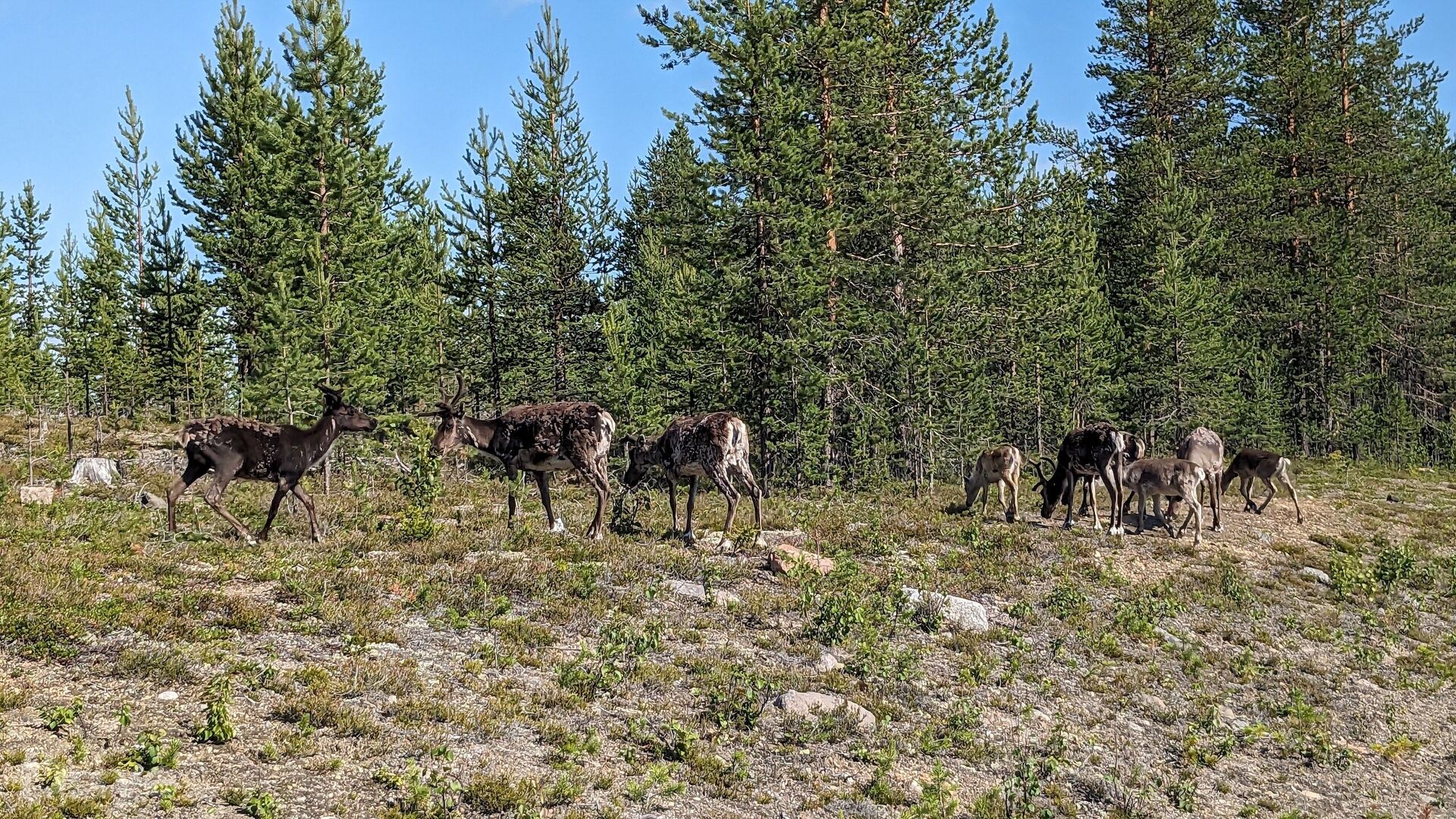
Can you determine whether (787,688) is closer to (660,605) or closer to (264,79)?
(660,605)

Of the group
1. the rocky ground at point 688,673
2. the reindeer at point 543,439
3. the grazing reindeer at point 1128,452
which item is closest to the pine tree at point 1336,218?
the grazing reindeer at point 1128,452

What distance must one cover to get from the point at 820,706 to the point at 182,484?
1082 centimetres

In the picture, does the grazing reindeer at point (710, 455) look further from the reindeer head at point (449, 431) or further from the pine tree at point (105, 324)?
the pine tree at point (105, 324)

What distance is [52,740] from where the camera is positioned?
6625 millimetres

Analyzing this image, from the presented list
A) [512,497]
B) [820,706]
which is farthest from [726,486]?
[820,706]

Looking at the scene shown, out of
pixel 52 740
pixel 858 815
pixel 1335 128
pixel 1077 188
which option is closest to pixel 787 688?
pixel 858 815

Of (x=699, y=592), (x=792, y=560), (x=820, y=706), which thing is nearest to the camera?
(x=820, y=706)

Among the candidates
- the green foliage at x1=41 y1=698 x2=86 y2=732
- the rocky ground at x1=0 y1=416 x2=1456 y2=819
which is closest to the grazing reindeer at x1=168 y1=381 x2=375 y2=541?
the rocky ground at x1=0 y1=416 x2=1456 y2=819

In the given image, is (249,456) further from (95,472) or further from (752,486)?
(95,472)

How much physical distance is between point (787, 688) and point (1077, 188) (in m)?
30.8

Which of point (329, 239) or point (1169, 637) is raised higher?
point (329, 239)

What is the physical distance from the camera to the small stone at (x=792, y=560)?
47.0 feet

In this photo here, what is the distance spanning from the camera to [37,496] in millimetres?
16016

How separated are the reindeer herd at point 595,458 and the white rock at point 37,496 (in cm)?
240
